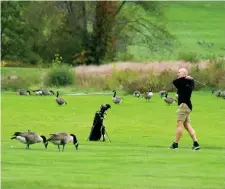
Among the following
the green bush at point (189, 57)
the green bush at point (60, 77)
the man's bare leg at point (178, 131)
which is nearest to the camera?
the man's bare leg at point (178, 131)

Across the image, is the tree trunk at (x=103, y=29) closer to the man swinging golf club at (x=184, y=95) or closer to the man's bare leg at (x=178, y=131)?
the man's bare leg at (x=178, y=131)

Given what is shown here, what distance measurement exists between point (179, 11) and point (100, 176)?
99.7 meters

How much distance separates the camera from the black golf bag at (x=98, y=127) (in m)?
24.4

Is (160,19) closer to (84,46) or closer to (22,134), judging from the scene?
(84,46)

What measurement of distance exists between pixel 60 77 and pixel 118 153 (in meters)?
→ 34.3

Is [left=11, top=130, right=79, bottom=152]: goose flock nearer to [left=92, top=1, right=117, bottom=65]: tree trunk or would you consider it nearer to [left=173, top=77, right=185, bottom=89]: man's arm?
[left=173, top=77, right=185, bottom=89]: man's arm

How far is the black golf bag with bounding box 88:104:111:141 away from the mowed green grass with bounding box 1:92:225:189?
497 mm

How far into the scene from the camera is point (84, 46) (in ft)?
246

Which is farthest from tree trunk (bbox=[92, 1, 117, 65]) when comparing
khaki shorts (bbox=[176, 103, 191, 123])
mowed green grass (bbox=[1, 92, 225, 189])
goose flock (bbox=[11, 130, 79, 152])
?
goose flock (bbox=[11, 130, 79, 152])

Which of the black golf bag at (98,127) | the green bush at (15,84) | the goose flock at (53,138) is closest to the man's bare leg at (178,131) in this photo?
the goose flock at (53,138)

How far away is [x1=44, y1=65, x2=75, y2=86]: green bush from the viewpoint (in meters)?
54.0

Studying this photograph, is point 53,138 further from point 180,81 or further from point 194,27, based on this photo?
point 194,27

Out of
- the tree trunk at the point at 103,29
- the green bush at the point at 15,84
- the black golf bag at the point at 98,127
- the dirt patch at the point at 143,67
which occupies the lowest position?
the green bush at the point at 15,84

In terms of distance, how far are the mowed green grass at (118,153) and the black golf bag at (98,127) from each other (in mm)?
497
